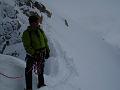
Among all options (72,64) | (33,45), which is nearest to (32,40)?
A: (33,45)

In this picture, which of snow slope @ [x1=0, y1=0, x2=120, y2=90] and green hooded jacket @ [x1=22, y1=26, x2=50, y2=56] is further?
snow slope @ [x1=0, y1=0, x2=120, y2=90]

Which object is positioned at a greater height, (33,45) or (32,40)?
(32,40)

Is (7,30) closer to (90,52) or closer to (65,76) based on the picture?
(65,76)

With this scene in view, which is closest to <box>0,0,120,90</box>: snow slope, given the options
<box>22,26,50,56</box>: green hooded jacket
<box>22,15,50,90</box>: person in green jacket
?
<box>22,15,50,90</box>: person in green jacket

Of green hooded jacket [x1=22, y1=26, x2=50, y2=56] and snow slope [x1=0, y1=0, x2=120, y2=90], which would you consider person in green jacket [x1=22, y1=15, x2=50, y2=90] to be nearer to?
green hooded jacket [x1=22, y1=26, x2=50, y2=56]

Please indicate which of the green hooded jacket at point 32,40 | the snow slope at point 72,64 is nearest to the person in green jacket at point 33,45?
the green hooded jacket at point 32,40

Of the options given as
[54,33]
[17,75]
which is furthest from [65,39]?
[17,75]

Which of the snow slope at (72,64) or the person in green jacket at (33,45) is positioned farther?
the snow slope at (72,64)

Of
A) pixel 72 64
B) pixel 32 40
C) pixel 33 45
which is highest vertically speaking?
pixel 32 40

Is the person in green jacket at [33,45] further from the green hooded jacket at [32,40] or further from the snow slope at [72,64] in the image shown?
the snow slope at [72,64]

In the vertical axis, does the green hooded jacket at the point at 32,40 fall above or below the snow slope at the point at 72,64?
above

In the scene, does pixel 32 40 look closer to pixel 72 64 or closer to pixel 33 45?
pixel 33 45

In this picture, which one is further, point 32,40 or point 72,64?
point 72,64

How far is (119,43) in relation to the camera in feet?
60.6
